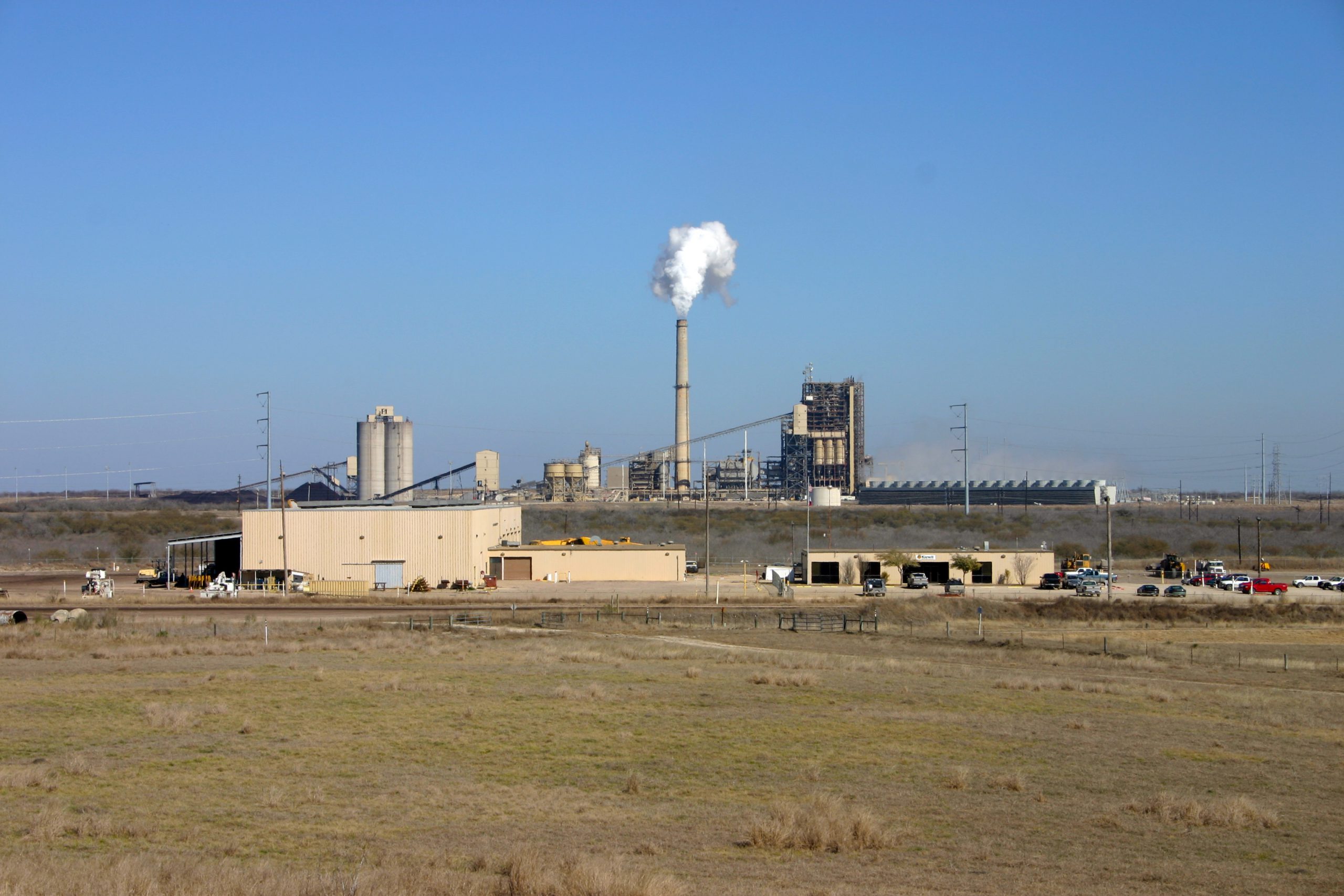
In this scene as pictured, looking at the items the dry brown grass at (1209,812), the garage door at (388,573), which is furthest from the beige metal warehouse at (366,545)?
the dry brown grass at (1209,812)

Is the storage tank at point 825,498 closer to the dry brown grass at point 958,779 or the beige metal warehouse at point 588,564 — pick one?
the beige metal warehouse at point 588,564

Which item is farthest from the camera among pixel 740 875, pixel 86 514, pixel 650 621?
pixel 86 514

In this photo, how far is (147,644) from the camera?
121 ft

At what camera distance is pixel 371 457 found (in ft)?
427

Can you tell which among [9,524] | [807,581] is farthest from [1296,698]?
[9,524]

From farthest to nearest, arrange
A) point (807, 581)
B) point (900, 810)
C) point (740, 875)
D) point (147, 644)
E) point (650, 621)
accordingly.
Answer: point (807, 581)
point (650, 621)
point (147, 644)
point (900, 810)
point (740, 875)

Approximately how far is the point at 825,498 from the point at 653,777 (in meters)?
123

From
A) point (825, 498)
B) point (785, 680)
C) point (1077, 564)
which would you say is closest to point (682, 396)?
point (825, 498)

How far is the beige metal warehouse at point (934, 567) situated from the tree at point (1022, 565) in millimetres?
33

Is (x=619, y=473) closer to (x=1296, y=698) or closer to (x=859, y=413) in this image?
(x=859, y=413)

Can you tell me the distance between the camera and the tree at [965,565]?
2707 inches

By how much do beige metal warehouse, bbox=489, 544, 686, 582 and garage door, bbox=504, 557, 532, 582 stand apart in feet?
0.11

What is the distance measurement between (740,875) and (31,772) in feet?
38.4

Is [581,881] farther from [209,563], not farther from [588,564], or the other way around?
[209,563]
